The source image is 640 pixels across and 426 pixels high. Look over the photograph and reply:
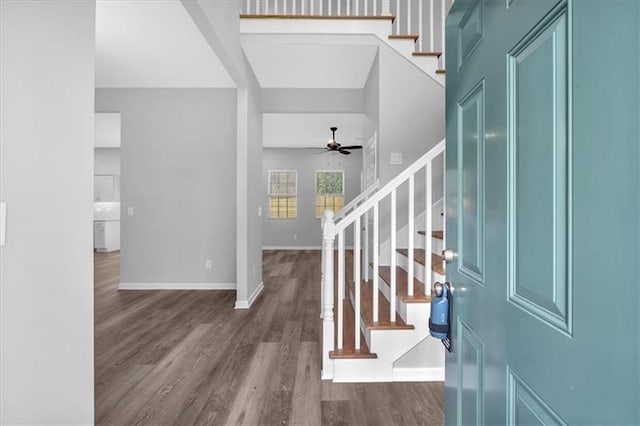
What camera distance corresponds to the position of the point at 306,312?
373cm

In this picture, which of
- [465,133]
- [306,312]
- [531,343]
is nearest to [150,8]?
[465,133]

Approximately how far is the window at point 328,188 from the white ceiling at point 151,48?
5176 mm

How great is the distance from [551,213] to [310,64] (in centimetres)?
380

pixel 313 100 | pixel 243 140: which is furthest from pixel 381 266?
pixel 313 100

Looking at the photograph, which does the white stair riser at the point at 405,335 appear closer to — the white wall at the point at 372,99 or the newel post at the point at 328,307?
the newel post at the point at 328,307

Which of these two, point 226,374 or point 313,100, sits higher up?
point 313,100

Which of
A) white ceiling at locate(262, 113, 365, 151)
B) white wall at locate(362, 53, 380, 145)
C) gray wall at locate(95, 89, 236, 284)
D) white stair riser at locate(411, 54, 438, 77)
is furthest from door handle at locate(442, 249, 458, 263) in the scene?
white ceiling at locate(262, 113, 365, 151)

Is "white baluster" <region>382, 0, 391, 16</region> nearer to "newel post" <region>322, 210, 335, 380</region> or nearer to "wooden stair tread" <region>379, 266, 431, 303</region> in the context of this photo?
"newel post" <region>322, 210, 335, 380</region>

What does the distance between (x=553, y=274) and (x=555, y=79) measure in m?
0.32

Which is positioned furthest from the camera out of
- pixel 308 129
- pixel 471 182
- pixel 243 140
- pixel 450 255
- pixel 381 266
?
pixel 308 129

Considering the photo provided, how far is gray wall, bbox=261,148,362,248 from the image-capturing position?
9.46 m

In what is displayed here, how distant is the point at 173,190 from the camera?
474cm

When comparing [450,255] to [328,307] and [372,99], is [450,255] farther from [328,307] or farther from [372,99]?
[372,99]

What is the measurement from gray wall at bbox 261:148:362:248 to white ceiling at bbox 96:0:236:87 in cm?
494
